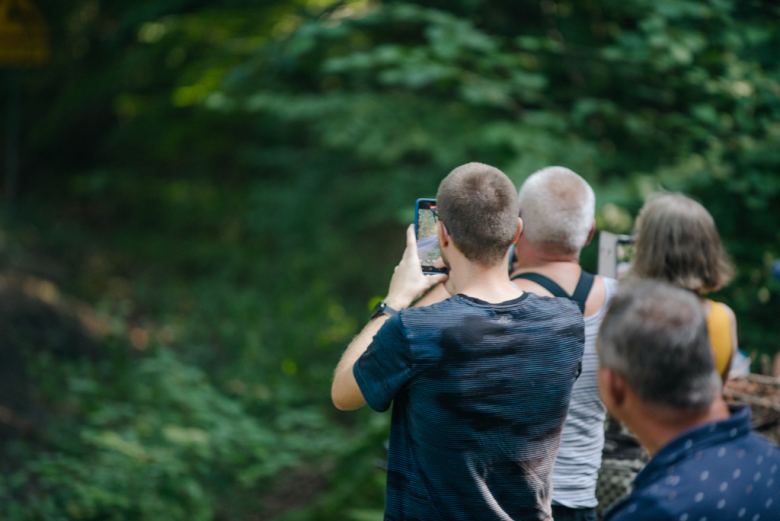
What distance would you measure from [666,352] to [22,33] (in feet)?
26.6

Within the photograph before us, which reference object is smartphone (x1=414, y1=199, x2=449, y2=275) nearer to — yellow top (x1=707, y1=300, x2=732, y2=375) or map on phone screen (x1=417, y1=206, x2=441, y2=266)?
map on phone screen (x1=417, y1=206, x2=441, y2=266)

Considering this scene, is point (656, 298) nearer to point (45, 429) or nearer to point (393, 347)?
point (393, 347)

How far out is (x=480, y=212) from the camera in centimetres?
169

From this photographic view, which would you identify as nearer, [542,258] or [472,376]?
[472,376]

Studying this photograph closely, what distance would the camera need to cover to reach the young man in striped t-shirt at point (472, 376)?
5.32 ft

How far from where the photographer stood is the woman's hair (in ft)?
6.69

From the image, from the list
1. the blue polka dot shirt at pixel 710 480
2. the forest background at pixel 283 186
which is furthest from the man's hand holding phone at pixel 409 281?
the forest background at pixel 283 186

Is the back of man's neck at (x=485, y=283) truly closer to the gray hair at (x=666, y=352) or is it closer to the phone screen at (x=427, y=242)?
the phone screen at (x=427, y=242)

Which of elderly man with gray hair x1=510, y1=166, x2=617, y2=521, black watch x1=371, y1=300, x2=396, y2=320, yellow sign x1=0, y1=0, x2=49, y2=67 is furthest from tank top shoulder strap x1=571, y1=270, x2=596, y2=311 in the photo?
yellow sign x1=0, y1=0, x2=49, y2=67

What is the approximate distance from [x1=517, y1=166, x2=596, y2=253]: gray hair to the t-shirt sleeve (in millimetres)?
754

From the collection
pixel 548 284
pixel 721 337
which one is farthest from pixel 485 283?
pixel 721 337

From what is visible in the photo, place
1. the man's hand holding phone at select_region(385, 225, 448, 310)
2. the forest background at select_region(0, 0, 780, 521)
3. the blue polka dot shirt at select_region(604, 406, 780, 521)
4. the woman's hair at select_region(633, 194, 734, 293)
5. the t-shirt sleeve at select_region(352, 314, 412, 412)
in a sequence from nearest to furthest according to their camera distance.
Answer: the blue polka dot shirt at select_region(604, 406, 780, 521), the t-shirt sleeve at select_region(352, 314, 412, 412), the man's hand holding phone at select_region(385, 225, 448, 310), the woman's hair at select_region(633, 194, 734, 293), the forest background at select_region(0, 0, 780, 521)

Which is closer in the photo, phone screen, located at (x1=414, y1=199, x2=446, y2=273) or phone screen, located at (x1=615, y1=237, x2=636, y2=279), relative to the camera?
phone screen, located at (x1=414, y1=199, x2=446, y2=273)

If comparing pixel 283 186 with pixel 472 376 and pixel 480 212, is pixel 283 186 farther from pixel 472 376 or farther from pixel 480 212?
pixel 472 376
